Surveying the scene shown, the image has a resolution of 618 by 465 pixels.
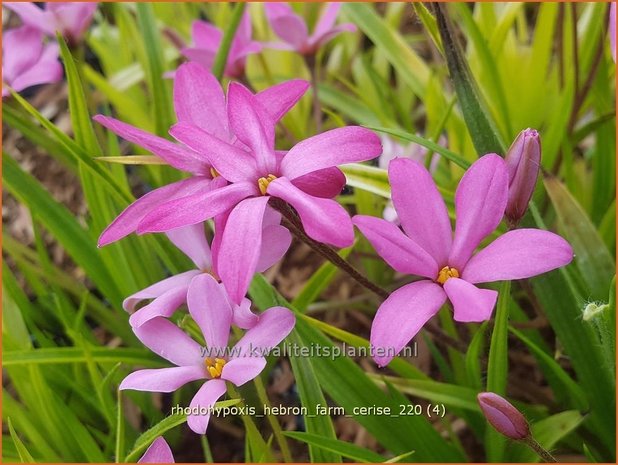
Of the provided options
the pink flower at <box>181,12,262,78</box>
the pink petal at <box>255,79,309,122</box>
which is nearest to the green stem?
the pink flower at <box>181,12,262,78</box>

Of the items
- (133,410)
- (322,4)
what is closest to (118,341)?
(133,410)

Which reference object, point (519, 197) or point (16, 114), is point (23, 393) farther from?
point (519, 197)

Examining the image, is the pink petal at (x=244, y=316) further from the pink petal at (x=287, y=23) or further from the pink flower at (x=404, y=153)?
the pink petal at (x=287, y=23)

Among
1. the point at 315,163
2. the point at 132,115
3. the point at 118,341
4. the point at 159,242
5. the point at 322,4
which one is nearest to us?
the point at 315,163

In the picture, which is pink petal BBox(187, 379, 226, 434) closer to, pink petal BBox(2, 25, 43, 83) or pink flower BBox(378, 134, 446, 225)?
pink flower BBox(378, 134, 446, 225)

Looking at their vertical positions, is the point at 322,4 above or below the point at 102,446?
above

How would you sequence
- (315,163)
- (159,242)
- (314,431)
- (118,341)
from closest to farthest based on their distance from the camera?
1. (315,163)
2. (314,431)
3. (159,242)
4. (118,341)

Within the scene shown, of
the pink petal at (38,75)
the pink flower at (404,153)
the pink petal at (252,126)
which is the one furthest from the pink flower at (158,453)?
the pink petal at (38,75)
